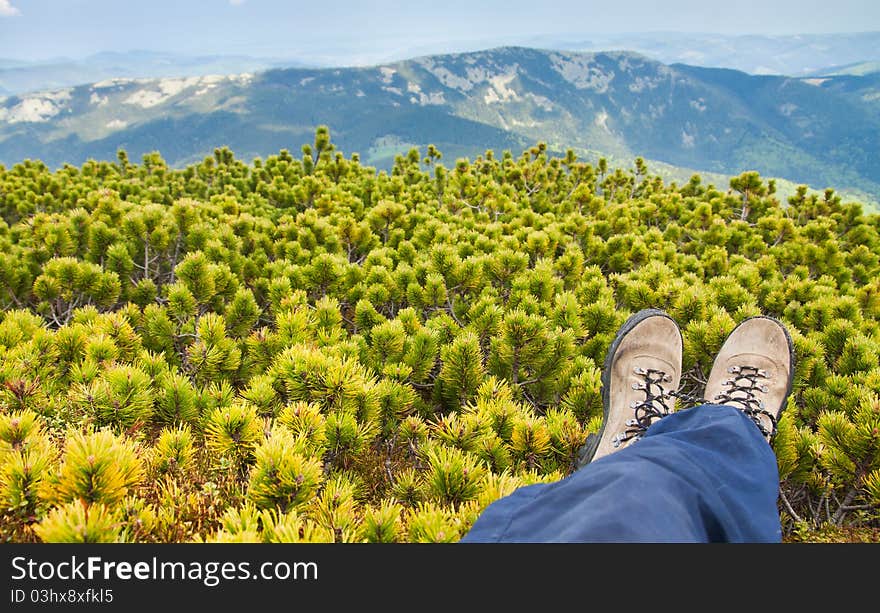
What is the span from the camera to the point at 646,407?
91.4 inches

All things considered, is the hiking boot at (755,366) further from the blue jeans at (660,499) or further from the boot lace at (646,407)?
the blue jeans at (660,499)

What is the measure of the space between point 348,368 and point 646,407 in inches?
62.1

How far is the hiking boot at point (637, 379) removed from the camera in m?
2.16

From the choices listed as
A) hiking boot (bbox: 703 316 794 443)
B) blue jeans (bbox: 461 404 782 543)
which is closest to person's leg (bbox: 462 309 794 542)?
blue jeans (bbox: 461 404 782 543)

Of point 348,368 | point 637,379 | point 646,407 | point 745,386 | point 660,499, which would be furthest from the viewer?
point 745,386

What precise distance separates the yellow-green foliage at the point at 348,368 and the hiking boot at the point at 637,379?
4.7 inches

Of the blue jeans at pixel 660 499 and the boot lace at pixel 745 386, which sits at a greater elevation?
the blue jeans at pixel 660 499

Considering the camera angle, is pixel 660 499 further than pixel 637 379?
No

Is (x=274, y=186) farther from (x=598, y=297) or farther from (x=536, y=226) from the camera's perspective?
(x=598, y=297)

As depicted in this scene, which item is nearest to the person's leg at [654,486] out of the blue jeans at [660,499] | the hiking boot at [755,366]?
the blue jeans at [660,499]

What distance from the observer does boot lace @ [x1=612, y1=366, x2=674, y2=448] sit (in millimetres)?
2148

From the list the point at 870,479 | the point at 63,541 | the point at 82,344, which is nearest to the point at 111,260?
the point at 82,344

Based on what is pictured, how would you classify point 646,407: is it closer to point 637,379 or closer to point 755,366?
point 637,379

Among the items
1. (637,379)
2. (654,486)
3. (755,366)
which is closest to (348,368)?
(654,486)
